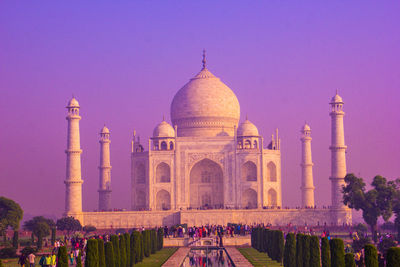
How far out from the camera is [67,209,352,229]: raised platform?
1635 inches

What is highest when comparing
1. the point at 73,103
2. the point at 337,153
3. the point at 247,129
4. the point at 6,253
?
the point at 73,103

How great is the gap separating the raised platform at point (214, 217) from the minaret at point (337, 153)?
95 cm

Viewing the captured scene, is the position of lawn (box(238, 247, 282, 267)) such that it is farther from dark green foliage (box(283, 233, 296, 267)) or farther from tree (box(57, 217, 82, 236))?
tree (box(57, 217, 82, 236))

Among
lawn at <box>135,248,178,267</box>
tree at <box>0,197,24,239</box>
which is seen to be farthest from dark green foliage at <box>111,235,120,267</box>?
tree at <box>0,197,24,239</box>

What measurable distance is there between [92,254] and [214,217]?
23.8 metres

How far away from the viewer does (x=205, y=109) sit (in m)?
48.1

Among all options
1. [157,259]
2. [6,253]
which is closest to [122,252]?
[157,259]

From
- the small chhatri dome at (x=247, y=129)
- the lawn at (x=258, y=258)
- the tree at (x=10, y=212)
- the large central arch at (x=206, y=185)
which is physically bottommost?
the lawn at (x=258, y=258)

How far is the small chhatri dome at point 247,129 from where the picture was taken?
46188 mm

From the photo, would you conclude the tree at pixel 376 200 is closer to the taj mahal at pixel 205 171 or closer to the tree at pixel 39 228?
the taj mahal at pixel 205 171

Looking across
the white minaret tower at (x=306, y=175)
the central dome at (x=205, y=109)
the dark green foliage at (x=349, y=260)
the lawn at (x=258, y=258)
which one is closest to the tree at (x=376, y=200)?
the lawn at (x=258, y=258)

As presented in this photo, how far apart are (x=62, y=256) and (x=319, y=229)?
984 inches

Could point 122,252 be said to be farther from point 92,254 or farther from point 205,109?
point 205,109

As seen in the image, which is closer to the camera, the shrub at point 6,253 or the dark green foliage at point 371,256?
the dark green foliage at point 371,256
